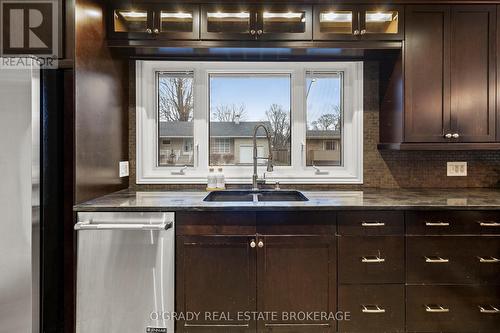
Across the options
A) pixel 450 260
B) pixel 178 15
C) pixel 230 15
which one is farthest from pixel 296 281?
pixel 178 15

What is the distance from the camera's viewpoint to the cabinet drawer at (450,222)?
174 cm

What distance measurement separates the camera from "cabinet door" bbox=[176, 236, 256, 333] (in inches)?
68.6

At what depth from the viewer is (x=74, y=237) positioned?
1.73 m

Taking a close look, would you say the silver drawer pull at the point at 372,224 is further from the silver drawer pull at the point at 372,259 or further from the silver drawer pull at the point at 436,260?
the silver drawer pull at the point at 436,260

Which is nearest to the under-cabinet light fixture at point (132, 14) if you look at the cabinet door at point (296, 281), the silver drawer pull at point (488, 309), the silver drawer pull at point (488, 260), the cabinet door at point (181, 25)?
the cabinet door at point (181, 25)

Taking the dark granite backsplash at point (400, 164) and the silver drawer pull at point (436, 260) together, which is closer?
the silver drawer pull at point (436, 260)

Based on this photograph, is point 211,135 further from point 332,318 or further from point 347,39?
point 332,318

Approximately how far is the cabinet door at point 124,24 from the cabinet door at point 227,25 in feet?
1.14

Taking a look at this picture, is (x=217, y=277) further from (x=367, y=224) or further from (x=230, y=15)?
(x=230, y=15)

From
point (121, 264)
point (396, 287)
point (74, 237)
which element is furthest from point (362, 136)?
point (74, 237)

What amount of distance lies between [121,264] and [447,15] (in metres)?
2.52

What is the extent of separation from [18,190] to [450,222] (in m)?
2.23

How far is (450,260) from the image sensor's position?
1.74 metres

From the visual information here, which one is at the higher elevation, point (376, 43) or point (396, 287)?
point (376, 43)
